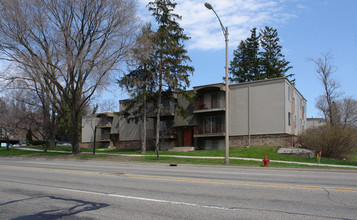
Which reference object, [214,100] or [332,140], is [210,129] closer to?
[214,100]

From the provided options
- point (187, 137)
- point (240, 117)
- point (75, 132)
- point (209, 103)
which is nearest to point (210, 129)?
point (209, 103)

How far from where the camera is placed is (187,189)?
8930 mm

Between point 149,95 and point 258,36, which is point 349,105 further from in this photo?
point 149,95

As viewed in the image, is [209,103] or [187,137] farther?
[187,137]

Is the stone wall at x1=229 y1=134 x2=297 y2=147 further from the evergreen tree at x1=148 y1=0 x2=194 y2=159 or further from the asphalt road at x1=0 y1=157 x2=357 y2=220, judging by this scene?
the asphalt road at x1=0 y1=157 x2=357 y2=220

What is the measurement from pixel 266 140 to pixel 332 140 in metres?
6.46

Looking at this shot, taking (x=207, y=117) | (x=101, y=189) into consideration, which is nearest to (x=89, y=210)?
(x=101, y=189)

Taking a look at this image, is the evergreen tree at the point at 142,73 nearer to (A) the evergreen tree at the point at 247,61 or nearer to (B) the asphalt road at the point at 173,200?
(B) the asphalt road at the point at 173,200

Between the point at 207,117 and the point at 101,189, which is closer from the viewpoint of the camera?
the point at 101,189

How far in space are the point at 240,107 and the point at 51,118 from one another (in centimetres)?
2446

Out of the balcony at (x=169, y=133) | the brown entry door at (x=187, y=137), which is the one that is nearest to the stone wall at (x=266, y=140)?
the brown entry door at (x=187, y=137)

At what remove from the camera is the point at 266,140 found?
32.4m

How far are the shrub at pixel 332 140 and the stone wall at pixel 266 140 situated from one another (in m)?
2.26

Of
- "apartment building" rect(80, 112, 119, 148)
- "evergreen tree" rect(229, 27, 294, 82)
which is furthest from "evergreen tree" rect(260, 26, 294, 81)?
"apartment building" rect(80, 112, 119, 148)
